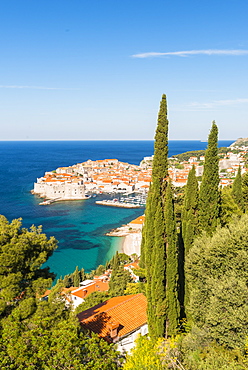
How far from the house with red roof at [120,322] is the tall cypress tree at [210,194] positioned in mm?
4185

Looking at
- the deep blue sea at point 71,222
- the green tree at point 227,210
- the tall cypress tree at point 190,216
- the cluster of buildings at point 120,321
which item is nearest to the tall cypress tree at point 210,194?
the tall cypress tree at point 190,216

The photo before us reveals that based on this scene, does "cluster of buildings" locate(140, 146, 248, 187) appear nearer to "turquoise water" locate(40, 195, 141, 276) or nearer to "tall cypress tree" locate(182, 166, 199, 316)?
"turquoise water" locate(40, 195, 141, 276)

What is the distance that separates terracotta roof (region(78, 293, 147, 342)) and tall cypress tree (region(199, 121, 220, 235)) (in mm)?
4163

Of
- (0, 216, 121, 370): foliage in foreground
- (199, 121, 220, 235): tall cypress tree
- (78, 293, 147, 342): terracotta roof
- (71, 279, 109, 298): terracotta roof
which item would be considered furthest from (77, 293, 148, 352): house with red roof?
(71, 279, 109, 298): terracotta roof

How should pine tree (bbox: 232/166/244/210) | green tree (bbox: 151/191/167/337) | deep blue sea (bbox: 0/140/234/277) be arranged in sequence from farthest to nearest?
deep blue sea (bbox: 0/140/234/277)
pine tree (bbox: 232/166/244/210)
green tree (bbox: 151/191/167/337)

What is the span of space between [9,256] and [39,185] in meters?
56.3

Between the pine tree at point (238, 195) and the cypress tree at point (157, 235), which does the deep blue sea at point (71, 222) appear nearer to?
the pine tree at point (238, 195)

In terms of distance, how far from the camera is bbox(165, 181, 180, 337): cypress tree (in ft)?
28.5

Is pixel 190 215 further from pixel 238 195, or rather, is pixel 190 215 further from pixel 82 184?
pixel 82 184

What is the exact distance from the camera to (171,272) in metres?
8.80

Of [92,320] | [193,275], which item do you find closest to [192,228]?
[193,275]

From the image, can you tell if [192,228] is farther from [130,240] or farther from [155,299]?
[130,240]

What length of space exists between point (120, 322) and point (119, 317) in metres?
0.25

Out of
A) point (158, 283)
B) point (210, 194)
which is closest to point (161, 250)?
point (158, 283)
